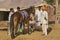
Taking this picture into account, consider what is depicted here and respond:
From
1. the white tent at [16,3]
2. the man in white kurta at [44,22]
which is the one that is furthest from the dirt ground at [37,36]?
the white tent at [16,3]

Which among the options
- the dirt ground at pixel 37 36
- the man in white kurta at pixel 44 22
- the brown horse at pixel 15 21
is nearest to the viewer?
the dirt ground at pixel 37 36

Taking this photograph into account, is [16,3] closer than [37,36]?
No

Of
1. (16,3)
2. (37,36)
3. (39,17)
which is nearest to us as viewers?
(37,36)

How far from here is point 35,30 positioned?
13.0 m

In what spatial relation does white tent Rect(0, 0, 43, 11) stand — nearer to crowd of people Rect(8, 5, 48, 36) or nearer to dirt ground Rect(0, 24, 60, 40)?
crowd of people Rect(8, 5, 48, 36)

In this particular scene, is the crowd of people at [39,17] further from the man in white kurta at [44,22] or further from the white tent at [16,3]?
the white tent at [16,3]

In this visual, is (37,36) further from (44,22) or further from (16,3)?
(16,3)

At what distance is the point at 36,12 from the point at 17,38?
6.82 feet

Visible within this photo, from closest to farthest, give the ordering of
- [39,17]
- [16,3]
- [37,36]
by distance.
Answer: [37,36] → [16,3] → [39,17]

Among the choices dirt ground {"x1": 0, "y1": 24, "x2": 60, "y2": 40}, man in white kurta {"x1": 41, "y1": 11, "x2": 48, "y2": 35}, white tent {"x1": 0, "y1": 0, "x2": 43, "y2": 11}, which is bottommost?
dirt ground {"x1": 0, "y1": 24, "x2": 60, "y2": 40}

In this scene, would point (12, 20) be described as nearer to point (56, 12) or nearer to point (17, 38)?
point (17, 38)

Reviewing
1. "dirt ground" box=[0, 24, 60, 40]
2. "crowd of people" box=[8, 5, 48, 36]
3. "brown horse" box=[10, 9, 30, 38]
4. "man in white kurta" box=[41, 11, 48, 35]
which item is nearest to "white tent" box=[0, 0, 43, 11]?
"crowd of people" box=[8, 5, 48, 36]

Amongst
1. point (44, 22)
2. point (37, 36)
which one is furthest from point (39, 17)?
point (37, 36)

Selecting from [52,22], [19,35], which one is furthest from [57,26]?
[19,35]
